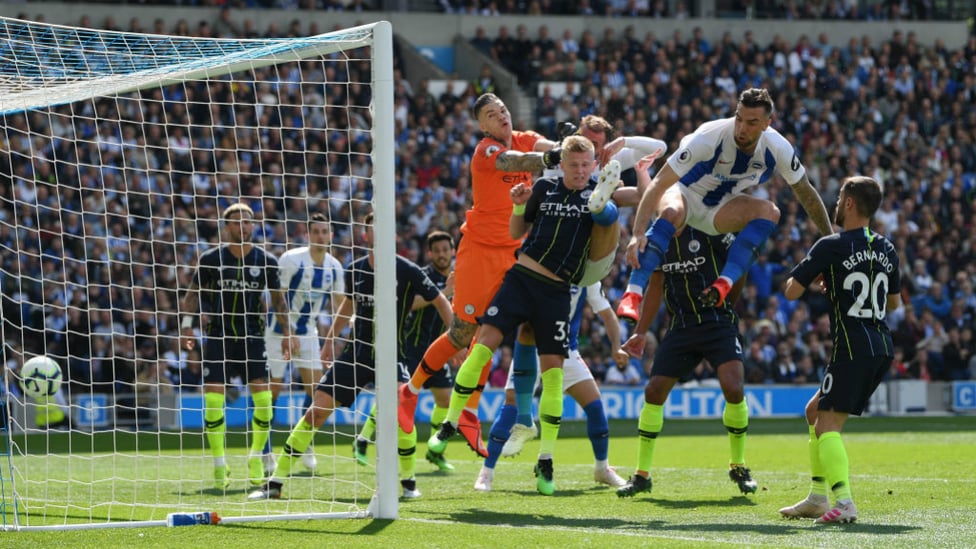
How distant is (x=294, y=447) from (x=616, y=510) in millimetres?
2498

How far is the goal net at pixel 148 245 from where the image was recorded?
8148 mm

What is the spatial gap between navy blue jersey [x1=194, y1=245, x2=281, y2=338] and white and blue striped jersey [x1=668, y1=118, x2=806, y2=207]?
3771mm

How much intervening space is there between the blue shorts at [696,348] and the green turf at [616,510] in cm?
93

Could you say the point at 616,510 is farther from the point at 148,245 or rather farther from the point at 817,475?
the point at 148,245

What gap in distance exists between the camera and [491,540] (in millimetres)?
6750

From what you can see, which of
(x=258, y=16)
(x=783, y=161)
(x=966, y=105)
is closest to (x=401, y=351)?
(x=783, y=161)

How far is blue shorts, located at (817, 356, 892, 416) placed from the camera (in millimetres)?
7496

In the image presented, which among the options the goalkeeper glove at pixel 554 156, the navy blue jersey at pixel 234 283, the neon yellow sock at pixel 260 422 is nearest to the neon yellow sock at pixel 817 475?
the goalkeeper glove at pixel 554 156

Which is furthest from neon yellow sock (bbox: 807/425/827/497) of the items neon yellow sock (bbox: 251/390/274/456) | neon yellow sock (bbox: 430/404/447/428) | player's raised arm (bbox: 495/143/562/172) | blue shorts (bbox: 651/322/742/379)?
neon yellow sock (bbox: 430/404/447/428)

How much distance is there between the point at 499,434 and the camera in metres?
9.84

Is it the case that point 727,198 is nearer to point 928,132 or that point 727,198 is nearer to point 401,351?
point 401,351

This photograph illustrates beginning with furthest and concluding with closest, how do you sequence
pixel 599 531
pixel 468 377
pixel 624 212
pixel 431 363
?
pixel 624 212 → pixel 431 363 → pixel 468 377 → pixel 599 531

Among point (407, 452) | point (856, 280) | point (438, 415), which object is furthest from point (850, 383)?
point (438, 415)

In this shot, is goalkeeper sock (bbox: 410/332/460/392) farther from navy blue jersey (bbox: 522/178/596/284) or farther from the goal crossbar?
the goal crossbar
